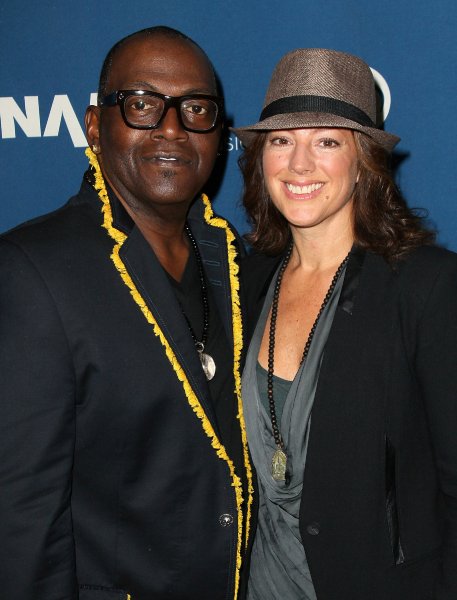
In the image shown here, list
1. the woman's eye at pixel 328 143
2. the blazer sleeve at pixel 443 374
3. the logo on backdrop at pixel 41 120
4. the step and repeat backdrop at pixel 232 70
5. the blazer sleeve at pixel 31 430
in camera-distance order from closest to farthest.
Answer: the blazer sleeve at pixel 31 430, the blazer sleeve at pixel 443 374, the woman's eye at pixel 328 143, the step and repeat backdrop at pixel 232 70, the logo on backdrop at pixel 41 120

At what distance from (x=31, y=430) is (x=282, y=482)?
674 millimetres

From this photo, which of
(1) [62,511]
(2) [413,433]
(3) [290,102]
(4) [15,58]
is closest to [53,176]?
(4) [15,58]

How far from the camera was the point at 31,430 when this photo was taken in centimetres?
147

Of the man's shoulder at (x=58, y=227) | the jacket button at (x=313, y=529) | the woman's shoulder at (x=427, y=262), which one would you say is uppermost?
the man's shoulder at (x=58, y=227)

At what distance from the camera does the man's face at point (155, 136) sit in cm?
174

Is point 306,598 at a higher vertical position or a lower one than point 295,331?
lower

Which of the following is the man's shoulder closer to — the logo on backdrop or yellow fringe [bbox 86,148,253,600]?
yellow fringe [bbox 86,148,253,600]

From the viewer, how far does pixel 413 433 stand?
1.72 meters

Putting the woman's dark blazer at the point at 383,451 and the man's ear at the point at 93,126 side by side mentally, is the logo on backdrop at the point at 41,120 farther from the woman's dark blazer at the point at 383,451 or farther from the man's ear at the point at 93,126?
the woman's dark blazer at the point at 383,451

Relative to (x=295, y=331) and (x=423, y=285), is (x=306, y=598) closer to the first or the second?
(x=295, y=331)

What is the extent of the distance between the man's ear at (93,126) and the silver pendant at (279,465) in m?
0.94

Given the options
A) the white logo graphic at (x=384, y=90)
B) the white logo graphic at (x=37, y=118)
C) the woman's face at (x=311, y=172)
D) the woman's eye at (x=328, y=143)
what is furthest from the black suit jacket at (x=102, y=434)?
the white logo graphic at (x=384, y=90)

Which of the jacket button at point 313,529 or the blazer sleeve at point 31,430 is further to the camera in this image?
the jacket button at point 313,529

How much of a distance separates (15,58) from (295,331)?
1.43m
